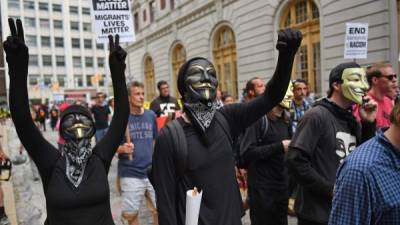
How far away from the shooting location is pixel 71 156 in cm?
270

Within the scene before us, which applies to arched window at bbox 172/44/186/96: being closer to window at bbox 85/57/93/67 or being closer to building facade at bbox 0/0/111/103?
building facade at bbox 0/0/111/103

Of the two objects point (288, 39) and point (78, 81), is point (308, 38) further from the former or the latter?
point (78, 81)

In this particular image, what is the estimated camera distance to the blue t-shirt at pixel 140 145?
4.69 m

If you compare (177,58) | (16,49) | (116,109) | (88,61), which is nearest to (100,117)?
(116,109)

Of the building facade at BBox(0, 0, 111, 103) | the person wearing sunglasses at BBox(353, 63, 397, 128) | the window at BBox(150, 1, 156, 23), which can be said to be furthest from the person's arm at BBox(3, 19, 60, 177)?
the building facade at BBox(0, 0, 111, 103)

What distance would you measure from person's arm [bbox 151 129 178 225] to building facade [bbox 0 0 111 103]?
66.3 m

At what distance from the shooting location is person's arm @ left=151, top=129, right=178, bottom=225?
90.8 inches

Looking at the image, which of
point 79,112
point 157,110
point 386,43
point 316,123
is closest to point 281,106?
point 316,123

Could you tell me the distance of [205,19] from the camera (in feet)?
74.3

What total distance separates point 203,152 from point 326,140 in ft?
3.32

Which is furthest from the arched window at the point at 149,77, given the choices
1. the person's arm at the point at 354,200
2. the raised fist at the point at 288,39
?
the person's arm at the point at 354,200

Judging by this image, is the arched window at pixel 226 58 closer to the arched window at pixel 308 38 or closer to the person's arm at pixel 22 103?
the arched window at pixel 308 38

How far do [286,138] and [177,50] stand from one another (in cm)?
2450

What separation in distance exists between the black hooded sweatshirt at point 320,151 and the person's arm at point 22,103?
5.48ft
